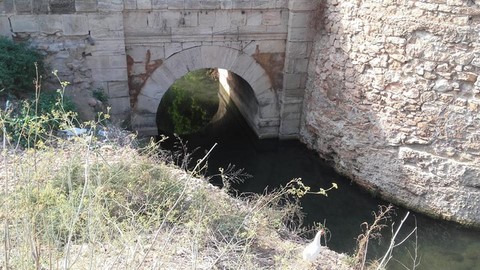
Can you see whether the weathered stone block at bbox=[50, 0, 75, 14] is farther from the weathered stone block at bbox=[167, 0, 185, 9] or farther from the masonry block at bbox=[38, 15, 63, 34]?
the weathered stone block at bbox=[167, 0, 185, 9]

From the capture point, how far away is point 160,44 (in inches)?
281

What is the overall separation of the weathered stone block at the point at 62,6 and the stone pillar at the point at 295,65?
3.46 metres

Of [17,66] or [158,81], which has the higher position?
[17,66]

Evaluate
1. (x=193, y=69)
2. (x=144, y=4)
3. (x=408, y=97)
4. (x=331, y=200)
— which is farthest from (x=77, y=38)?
(x=408, y=97)

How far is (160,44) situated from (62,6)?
1552 millimetres

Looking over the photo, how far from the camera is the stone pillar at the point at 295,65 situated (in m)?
7.43

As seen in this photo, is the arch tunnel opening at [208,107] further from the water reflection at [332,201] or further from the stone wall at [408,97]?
the stone wall at [408,97]

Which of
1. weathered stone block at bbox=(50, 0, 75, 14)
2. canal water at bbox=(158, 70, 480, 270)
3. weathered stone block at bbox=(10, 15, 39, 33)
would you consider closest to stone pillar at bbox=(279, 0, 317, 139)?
canal water at bbox=(158, 70, 480, 270)

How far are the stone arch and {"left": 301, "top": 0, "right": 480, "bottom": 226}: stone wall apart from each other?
→ 1269 millimetres

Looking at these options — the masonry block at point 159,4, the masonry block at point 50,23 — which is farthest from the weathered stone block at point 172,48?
the masonry block at point 50,23

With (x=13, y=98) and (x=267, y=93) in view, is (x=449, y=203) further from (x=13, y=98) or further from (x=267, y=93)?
(x=13, y=98)

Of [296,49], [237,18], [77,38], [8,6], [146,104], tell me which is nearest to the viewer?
[8,6]

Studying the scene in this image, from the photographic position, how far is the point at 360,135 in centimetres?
694

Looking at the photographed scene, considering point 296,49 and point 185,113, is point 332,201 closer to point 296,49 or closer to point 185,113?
point 296,49
